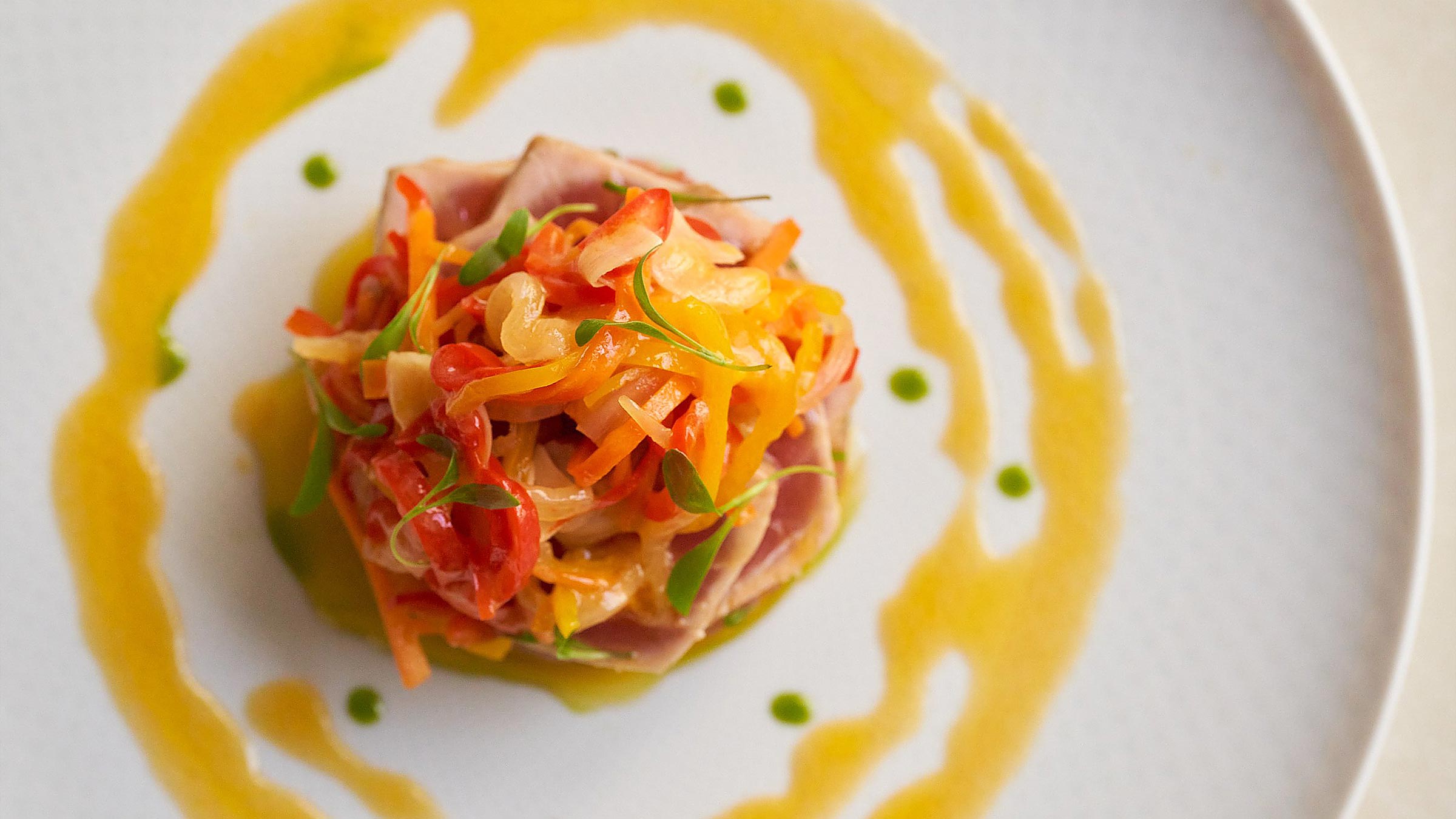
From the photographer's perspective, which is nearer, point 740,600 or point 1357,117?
point 740,600

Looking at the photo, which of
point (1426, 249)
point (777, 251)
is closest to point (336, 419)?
point (777, 251)

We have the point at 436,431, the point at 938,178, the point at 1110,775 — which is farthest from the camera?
the point at 938,178

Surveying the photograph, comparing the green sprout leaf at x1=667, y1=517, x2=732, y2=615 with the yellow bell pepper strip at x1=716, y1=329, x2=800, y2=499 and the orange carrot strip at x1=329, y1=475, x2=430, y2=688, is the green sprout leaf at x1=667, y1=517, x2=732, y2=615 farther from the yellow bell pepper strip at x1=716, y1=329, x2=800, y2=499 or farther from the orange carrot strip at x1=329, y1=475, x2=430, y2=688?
the orange carrot strip at x1=329, y1=475, x2=430, y2=688

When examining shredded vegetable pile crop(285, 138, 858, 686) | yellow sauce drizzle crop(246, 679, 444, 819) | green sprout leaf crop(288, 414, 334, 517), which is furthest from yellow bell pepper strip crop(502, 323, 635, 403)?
yellow sauce drizzle crop(246, 679, 444, 819)

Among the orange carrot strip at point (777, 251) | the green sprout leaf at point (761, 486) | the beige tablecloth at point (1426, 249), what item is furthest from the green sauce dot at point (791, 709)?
the beige tablecloth at point (1426, 249)

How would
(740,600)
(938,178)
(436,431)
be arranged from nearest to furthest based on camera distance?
(436,431) < (740,600) < (938,178)

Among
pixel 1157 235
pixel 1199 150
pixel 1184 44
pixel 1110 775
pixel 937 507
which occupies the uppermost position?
pixel 1184 44

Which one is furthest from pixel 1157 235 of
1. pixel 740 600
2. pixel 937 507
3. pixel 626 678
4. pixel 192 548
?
pixel 192 548

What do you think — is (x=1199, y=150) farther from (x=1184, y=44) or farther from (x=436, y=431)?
(x=436, y=431)
